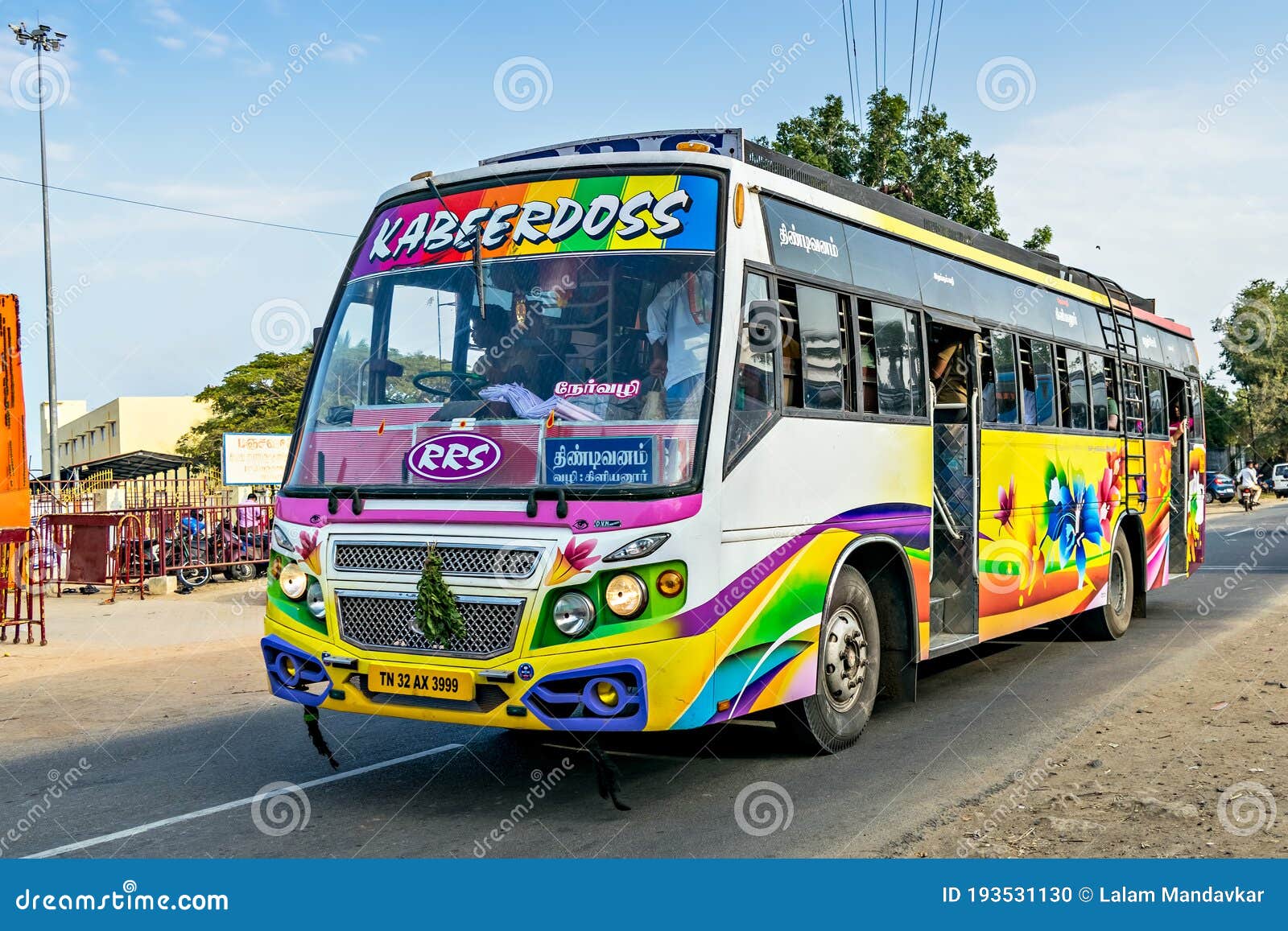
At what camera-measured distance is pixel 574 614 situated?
5.69m

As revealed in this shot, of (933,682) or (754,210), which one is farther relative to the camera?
(933,682)

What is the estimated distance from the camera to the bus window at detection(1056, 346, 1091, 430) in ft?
36.9

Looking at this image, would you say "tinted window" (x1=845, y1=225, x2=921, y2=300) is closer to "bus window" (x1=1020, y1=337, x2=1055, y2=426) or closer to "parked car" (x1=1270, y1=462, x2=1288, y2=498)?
"bus window" (x1=1020, y1=337, x2=1055, y2=426)

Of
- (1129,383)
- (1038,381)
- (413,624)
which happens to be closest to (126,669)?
(413,624)

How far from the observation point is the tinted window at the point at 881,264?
790cm

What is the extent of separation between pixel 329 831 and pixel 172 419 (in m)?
75.3

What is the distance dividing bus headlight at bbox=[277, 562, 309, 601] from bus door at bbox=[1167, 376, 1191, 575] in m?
11.5

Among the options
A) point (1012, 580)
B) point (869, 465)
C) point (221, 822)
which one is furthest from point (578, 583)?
point (1012, 580)

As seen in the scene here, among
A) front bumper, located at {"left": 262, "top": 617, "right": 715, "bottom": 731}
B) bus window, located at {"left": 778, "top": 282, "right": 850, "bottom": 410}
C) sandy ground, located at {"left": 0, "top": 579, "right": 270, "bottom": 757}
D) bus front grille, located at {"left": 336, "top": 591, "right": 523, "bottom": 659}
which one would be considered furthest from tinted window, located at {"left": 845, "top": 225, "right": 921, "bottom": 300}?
sandy ground, located at {"left": 0, "top": 579, "right": 270, "bottom": 757}

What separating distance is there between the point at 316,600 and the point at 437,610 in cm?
85

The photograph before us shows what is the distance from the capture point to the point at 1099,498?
39.8 feet

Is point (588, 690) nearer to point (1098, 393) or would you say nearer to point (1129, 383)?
point (1098, 393)

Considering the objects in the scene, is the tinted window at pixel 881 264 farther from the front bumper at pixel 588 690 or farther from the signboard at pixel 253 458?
the signboard at pixel 253 458

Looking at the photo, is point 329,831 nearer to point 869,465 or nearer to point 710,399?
point 710,399
